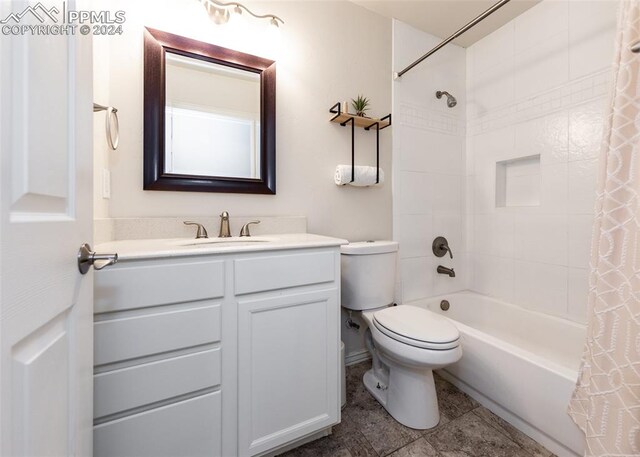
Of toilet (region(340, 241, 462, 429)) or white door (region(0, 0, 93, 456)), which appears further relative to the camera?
toilet (region(340, 241, 462, 429))

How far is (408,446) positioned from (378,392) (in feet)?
1.05

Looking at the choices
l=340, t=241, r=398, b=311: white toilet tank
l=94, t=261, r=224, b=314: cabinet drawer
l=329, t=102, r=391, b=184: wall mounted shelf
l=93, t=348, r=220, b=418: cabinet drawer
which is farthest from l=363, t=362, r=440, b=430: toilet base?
l=329, t=102, r=391, b=184: wall mounted shelf

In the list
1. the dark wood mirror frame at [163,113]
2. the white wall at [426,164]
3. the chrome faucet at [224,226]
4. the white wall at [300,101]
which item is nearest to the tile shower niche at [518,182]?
the white wall at [426,164]

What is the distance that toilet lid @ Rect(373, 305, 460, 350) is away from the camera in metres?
1.17

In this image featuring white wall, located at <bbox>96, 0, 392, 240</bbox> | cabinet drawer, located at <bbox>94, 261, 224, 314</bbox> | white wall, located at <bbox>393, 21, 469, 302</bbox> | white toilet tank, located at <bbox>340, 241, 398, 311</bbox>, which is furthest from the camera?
A: white wall, located at <bbox>393, 21, 469, 302</bbox>

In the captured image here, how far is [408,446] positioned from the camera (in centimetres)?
118

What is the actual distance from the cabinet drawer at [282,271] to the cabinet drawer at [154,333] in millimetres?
140

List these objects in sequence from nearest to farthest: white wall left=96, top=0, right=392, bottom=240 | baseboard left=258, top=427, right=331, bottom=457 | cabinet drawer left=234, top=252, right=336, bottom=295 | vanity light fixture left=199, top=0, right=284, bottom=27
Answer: cabinet drawer left=234, top=252, right=336, bottom=295 → baseboard left=258, top=427, right=331, bottom=457 → white wall left=96, top=0, right=392, bottom=240 → vanity light fixture left=199, top=0, right=284, bottom=27

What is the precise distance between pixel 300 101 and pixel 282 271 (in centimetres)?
108

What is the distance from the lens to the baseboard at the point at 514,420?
1.12m

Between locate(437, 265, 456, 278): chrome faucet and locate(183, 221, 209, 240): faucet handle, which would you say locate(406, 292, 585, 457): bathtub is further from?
locate(183, 221, 209, 240): faucet handle

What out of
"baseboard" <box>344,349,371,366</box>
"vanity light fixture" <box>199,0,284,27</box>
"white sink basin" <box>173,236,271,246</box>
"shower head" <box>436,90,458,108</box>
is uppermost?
"vanity light fixture" <box>199,0,284,27</box>

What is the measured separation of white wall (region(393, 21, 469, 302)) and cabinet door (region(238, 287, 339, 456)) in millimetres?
950

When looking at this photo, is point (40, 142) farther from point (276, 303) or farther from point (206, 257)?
point (276, 303)
